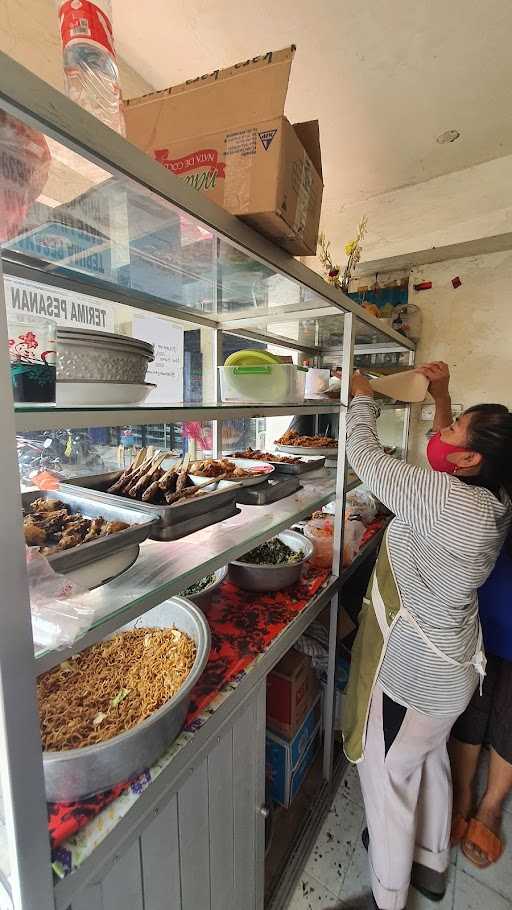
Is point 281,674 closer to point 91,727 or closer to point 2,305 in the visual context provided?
point 91,727

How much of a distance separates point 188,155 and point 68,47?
225 millimetres

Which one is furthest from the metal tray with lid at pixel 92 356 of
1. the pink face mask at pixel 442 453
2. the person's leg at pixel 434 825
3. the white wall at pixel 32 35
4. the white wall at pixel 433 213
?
the white wall at pixel 433 213

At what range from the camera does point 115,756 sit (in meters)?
0.59

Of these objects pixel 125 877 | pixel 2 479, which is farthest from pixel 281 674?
pixel 2 479

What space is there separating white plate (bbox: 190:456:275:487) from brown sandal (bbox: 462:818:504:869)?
151 centimetres

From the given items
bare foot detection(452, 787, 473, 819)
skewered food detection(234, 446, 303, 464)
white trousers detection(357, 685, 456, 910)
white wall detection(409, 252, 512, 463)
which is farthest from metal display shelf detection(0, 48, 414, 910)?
white wall detection(409, 252, 512, 463)

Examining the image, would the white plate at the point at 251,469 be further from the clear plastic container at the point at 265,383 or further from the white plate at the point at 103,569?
the white plate at the point at 103,569

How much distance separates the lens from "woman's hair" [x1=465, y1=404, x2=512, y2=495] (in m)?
0.97

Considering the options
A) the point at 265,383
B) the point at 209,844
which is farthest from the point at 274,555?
the point at 209,844

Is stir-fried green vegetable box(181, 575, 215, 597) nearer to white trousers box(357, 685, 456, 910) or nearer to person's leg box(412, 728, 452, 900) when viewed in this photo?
white trousers box(357, 685, 456, 910)

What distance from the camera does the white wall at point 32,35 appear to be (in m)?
0.97

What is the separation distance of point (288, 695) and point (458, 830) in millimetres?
845

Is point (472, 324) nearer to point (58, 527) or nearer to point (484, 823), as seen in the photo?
point (484, 823)

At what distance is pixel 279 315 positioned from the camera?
1.35 m
